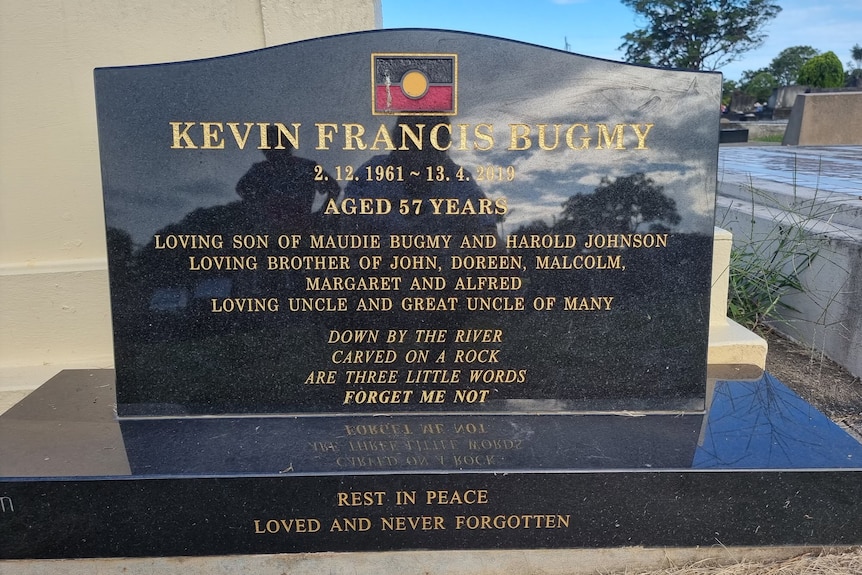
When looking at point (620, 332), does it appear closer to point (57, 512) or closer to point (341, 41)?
point (341, 41)

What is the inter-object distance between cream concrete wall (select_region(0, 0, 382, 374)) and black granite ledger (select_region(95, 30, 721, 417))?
83 cm

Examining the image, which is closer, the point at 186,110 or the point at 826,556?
the point at 826,556

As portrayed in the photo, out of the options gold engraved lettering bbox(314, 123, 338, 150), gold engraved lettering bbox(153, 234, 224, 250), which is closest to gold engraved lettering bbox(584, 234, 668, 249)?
gold engraved lettering bbox(314, 123, 338, 150)

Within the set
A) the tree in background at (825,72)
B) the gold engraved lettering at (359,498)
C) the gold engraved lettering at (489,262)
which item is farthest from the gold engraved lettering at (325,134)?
the tree in background at (825,72)

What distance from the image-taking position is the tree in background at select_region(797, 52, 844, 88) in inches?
1321

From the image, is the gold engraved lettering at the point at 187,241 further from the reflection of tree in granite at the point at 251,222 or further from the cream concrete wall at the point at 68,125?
the cream concrete wall at the point at 68,125

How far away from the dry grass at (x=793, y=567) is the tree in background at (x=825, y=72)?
37511mm

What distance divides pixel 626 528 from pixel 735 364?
1.30m

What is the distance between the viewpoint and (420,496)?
214 centimetres

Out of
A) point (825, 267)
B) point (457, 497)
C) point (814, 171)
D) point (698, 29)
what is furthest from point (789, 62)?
point (457, 497)

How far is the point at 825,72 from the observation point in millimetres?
34094

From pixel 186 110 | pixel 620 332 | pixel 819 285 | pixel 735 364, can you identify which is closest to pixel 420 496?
pixel 620 332

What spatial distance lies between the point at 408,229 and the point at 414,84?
51 centimetres

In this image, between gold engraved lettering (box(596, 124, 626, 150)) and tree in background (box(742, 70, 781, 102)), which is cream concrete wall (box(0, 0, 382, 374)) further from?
tree in background (box(742, 70, 781, 102))
